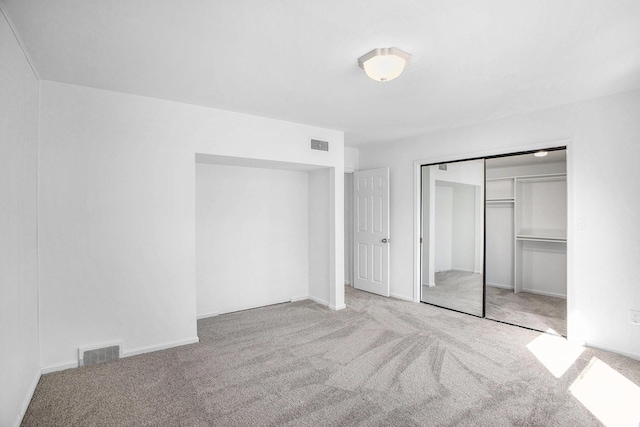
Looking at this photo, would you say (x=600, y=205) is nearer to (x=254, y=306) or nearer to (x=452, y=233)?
(x=452, y=233)

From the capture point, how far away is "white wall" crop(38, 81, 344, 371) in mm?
2773

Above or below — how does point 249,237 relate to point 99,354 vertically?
above

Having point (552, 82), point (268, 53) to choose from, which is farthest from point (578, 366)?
point (268, 53)

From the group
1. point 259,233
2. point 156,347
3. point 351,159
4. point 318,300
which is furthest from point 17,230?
point 351,159

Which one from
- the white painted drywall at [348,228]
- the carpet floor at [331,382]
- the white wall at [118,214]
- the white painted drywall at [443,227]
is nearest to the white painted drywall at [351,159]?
the white painted drywall at [348,228]

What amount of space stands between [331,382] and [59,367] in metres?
2.35

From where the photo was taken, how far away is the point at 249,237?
181 inches

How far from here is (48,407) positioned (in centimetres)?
225

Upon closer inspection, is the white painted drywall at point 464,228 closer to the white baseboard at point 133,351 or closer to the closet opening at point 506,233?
the closet opening at point 506,233

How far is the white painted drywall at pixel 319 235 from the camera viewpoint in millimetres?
4707

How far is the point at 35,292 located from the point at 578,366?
4640 mm

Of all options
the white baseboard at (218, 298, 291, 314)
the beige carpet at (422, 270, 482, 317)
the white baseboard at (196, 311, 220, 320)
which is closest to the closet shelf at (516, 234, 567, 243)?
the beige carpet at (422, 270, 482, 317)

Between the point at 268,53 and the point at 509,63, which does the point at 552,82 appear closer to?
the point at 509,63

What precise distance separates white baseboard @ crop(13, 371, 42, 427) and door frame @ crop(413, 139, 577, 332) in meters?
4.32
